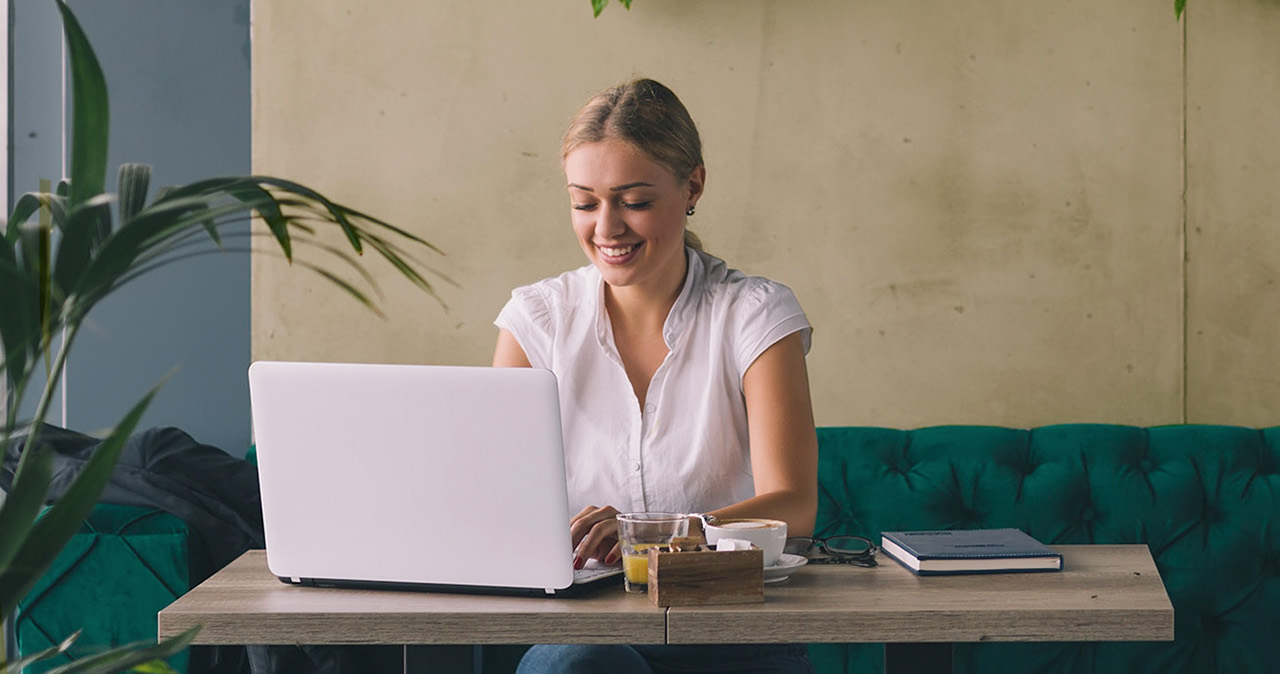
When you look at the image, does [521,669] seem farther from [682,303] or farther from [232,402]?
[232,402]

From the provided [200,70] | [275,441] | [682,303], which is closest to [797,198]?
[682,303]

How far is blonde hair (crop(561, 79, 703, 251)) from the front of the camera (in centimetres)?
168

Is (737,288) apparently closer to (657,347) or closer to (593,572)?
(657,347)

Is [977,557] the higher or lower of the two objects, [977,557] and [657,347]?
the lower

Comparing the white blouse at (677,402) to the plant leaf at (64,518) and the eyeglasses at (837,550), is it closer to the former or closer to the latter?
the eyeglasses at (837,550)

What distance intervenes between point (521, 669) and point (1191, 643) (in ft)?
3.92

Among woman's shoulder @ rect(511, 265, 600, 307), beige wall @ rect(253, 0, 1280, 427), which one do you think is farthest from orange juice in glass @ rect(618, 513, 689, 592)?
beige wall @ rect(253, 0, 1280, 427)

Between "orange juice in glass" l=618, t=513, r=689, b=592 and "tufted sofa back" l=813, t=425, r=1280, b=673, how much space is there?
0.88 meters

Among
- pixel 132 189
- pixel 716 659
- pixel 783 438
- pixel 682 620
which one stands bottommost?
pixel 716 659

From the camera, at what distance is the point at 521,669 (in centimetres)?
143

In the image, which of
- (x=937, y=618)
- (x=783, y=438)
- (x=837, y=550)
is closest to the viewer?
(x=937, y=618)

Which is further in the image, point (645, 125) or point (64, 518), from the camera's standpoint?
point (645, 125)

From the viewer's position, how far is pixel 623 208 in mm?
1674

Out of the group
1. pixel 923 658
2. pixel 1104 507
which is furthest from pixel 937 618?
pixel 1104 507
